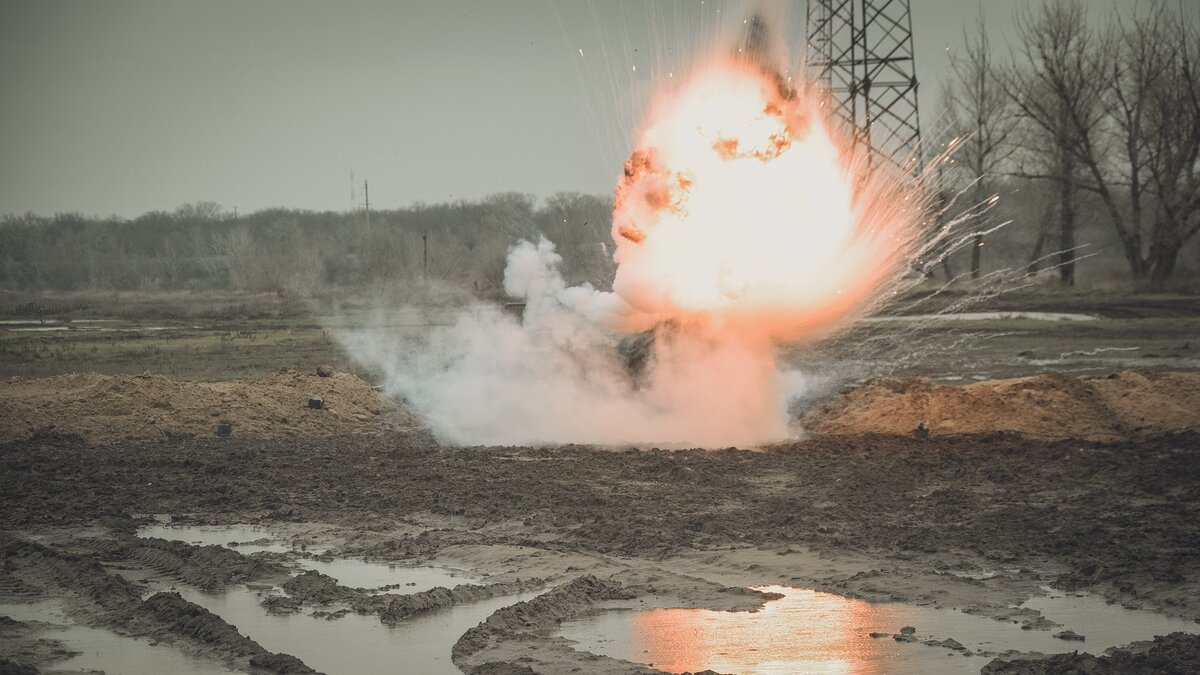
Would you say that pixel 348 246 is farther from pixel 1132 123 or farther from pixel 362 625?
pixel 362 625

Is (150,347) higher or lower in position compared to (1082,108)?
lower

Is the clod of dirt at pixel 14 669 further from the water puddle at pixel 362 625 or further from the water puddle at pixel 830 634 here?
the water puddle at pixel 830 634

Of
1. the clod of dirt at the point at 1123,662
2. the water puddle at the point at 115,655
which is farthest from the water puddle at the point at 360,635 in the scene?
the clod of dirt at the point at 1123,662

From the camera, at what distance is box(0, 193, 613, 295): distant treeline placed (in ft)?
256

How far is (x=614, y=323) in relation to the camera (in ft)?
84.1

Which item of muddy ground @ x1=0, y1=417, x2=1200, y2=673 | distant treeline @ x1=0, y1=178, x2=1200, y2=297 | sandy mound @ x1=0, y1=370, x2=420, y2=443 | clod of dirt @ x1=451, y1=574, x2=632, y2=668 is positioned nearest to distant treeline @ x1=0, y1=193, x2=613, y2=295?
distant treeline @ x1=0, y1=178, x2=1200, y2=297

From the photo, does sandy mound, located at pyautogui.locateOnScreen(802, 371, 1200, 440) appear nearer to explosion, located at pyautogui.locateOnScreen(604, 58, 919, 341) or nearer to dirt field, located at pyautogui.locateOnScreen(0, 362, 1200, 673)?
dirt field, located at pyautogui.locateOnScreen(0, 362, 1200, 673)

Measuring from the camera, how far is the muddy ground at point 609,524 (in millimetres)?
12992

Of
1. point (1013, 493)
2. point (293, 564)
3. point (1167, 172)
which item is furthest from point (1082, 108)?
point (293, 564)

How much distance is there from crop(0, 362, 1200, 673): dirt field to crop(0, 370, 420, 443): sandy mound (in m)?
0.08

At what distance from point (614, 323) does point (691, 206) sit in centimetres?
Answer: 307

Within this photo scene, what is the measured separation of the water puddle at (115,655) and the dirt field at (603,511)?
208 millimetres

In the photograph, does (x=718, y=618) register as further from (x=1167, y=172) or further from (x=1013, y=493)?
(x=1167, y=172)

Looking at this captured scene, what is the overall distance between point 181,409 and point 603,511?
12.8 m
